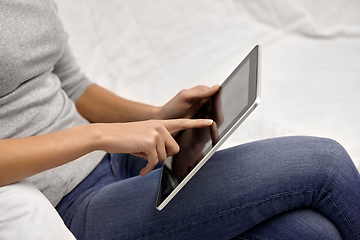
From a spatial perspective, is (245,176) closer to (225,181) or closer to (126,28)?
(225,181)

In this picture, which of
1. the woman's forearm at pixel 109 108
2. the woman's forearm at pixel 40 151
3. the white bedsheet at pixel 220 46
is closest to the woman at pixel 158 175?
the woman's forearm at pixel 40 151

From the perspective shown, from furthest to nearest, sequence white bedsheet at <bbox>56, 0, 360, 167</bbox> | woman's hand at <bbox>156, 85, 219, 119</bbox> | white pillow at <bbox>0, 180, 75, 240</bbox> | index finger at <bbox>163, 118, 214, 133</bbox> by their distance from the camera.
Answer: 1. white bedsheet at <bbox>56, 0, 360, 167</bbox>
2. woman's hand at <bbox>156, 85, 219, 119</bbox>
3. index finger at <bbox>163, 118, 214, 133</bbox>
4. white pillow at <bbox>0, 180, 75, 240</bbox>

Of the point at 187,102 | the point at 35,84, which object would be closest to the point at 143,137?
the point at 187,102

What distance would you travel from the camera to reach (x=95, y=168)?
731mm

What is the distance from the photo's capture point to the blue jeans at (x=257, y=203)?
22.5 inches

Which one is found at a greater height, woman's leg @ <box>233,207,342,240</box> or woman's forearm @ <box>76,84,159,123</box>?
woman's forearm @ <box>76,84,159,123</box>

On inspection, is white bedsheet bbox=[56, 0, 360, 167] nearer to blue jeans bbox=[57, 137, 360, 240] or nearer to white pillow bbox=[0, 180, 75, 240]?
blue jeans bbox=[57, 137, 360, 240]

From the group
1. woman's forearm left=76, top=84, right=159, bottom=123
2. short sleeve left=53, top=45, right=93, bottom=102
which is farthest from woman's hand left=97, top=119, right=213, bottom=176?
short sleeve left=53, top=45, right=93, bottom=102

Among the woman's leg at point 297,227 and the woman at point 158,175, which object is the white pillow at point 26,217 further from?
the woman's leg at point 297,227

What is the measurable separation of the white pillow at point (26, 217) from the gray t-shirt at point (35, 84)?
14 cm

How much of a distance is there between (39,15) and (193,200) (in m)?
0.52

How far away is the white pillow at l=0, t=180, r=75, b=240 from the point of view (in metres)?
0.45

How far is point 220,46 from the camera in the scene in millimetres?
1386

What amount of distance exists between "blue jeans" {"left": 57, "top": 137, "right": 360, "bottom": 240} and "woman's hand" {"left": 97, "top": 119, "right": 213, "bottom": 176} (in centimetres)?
10
